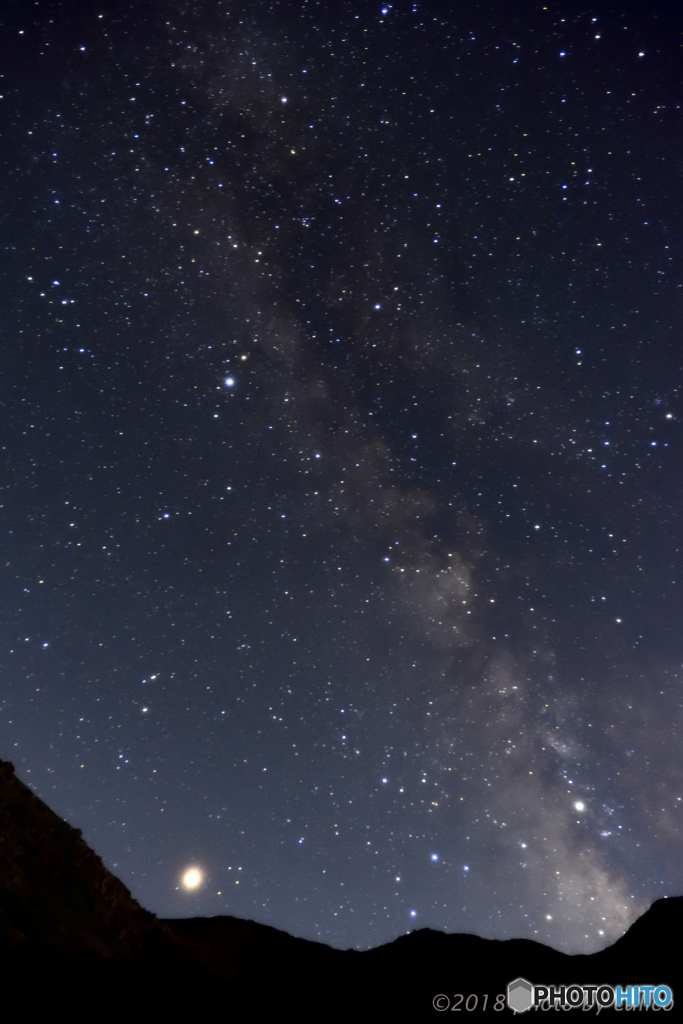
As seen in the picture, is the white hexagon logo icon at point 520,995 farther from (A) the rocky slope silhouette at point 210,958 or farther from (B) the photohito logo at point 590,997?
(A) the rocky slope silhouette at point 210,958

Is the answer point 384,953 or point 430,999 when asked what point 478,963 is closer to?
point 384,953

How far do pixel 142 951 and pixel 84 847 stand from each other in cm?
340

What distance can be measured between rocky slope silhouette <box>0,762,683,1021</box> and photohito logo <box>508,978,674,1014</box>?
0.51 metres

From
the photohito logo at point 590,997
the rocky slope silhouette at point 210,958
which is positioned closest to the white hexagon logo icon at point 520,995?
the photohito logo at point 590,997

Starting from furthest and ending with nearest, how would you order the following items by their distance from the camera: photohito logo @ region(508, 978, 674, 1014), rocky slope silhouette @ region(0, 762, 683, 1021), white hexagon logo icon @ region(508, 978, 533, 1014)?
white hexagon logo icon @ region(508, 978, 533, 1014) → photohito logo @ region(508, 978, 674, 1014) → rocky slope silhouette @ region(0, 762, 683, 1021)

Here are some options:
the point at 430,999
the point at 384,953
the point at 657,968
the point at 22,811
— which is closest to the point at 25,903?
the point at 22,811

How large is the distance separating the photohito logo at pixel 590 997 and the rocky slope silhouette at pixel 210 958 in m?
0.51

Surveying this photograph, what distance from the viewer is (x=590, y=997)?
15.8m

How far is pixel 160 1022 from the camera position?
8211 mm

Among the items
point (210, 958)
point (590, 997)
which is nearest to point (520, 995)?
Answer: point (590, 997)

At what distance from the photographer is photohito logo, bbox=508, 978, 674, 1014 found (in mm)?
14844

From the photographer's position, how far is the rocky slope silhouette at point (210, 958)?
8867 millimetres

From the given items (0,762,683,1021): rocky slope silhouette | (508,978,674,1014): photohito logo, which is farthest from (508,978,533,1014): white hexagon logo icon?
(0,762,683,1021): rocky slope silhouette

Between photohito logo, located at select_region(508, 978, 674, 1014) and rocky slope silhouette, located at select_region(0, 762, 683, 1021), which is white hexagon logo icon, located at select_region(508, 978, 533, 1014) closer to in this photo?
photohito logo, located at select_region(508, 978, 674, 1014)
